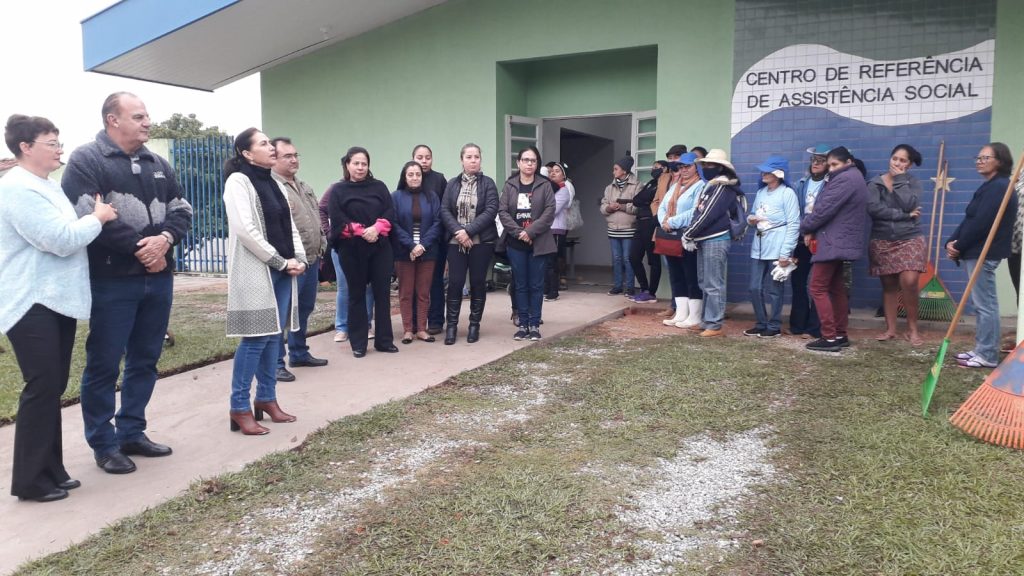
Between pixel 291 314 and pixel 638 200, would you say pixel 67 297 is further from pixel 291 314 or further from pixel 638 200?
pixel 638 200

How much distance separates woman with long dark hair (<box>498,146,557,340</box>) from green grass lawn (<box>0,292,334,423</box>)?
2.19 m

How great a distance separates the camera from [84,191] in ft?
11.3

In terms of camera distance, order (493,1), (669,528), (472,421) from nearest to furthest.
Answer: (669,528), (472,421), (493,1)

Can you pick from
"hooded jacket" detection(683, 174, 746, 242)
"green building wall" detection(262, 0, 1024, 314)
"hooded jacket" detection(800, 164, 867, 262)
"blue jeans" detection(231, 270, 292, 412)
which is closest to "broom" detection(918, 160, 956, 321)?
"hooded jacket" detection(800, 164, 867, 262)

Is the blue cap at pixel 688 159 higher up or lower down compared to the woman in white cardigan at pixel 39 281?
higher up

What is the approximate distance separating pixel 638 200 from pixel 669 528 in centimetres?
650

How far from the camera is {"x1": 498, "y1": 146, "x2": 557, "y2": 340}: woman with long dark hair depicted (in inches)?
265

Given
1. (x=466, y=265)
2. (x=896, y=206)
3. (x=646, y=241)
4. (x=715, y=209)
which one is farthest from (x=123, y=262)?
(x=646, y=241)

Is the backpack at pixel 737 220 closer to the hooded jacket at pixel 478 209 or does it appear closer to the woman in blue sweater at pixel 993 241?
the woman in blue sweater at pixel 993 241

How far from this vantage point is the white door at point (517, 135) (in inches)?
409

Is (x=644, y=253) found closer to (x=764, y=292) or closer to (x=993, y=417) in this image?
(x=764, y=292)

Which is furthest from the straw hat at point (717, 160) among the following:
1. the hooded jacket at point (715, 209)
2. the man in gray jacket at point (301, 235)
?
the man in gray jacket at point (301, 235)

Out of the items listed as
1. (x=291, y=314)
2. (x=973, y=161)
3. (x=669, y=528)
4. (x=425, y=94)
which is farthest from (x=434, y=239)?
(x=973, y=161)

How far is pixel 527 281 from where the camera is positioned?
6.88m
